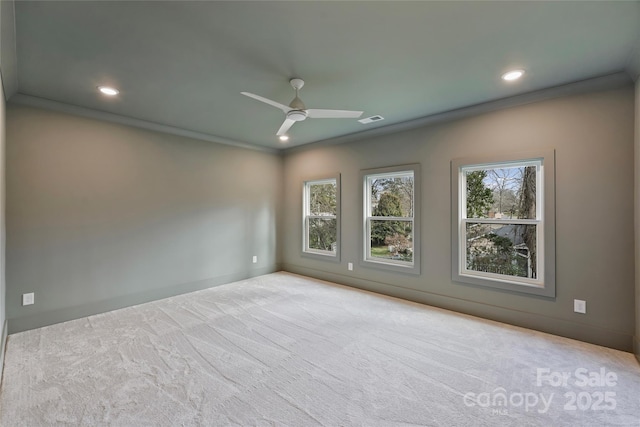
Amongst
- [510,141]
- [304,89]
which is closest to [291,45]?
[304,89]

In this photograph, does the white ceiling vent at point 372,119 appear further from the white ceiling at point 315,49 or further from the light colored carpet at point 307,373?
the light colored carpet at point 307,373

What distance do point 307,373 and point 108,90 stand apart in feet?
11.2

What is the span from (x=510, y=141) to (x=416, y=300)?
236 centimetres

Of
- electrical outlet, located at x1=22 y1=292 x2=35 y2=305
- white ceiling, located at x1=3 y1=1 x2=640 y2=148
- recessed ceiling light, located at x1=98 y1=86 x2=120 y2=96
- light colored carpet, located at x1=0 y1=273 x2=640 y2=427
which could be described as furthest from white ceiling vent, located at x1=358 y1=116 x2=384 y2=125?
electrical outlet, located at x1=22 y1=292 x2=35 y2=305

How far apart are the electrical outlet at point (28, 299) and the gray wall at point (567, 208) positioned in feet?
14.9

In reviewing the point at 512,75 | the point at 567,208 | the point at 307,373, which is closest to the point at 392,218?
the point at 567,208

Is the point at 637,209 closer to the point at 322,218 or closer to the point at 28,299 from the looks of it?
the point at 322,218

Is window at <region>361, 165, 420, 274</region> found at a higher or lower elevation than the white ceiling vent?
lower

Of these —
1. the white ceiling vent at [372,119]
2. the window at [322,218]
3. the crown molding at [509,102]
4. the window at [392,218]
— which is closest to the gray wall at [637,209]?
the crown molding at [509,102]

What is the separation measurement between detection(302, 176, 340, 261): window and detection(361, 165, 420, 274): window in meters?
0.59

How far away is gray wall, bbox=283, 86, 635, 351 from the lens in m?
2.64

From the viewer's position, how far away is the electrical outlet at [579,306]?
9.20 ft

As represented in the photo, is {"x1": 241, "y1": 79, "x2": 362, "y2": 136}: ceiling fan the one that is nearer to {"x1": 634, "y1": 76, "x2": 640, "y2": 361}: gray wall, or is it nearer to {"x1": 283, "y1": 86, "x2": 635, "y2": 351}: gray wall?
{"x1": 283, "y1": 86, "x2": 635, "y2": 351}: gray wall

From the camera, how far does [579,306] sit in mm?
2826
